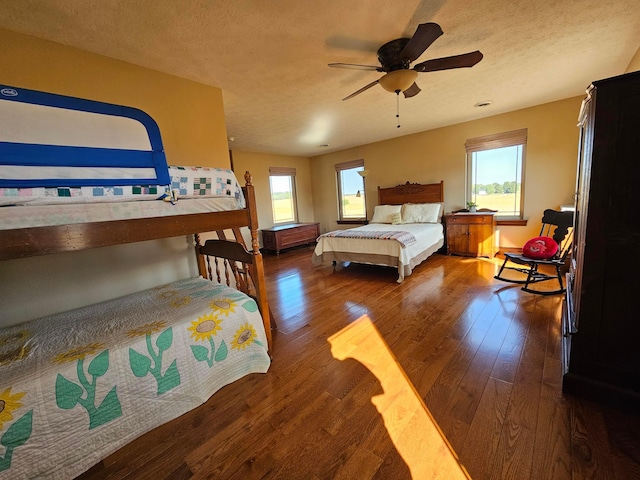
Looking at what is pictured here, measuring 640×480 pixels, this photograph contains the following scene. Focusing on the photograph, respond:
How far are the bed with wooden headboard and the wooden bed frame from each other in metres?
2.11

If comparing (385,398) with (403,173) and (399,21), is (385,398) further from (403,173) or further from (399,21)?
(403,173)

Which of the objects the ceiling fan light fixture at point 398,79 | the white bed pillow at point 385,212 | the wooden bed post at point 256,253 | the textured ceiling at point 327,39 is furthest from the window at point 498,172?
the wooden bed post at point 256,253

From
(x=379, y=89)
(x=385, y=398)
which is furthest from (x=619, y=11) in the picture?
(x=385, y=398)

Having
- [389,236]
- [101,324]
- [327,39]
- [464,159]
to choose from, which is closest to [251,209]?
[101,324]

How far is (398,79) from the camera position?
82.7 inches

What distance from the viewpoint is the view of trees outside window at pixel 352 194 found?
6293 millimetres

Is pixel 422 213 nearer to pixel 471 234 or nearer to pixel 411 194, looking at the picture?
pixel 411 194

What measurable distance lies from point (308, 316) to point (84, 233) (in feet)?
6.29

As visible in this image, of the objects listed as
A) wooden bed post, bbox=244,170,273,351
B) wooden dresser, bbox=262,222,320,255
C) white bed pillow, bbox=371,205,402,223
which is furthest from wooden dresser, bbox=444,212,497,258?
wooden bed post, bbox=244,170,273,351

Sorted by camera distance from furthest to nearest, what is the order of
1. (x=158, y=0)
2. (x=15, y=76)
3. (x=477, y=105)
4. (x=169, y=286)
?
1. (x=477, y=105)
2. (x=169, y=286)
3. (x=15, y=76)
4. (x=158, y=0)

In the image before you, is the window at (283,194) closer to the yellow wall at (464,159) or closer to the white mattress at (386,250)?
the yellow wall at (464,159)

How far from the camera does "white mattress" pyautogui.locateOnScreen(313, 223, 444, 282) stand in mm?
3518

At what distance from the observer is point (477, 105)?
148 inches

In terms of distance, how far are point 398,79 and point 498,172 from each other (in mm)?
3423
